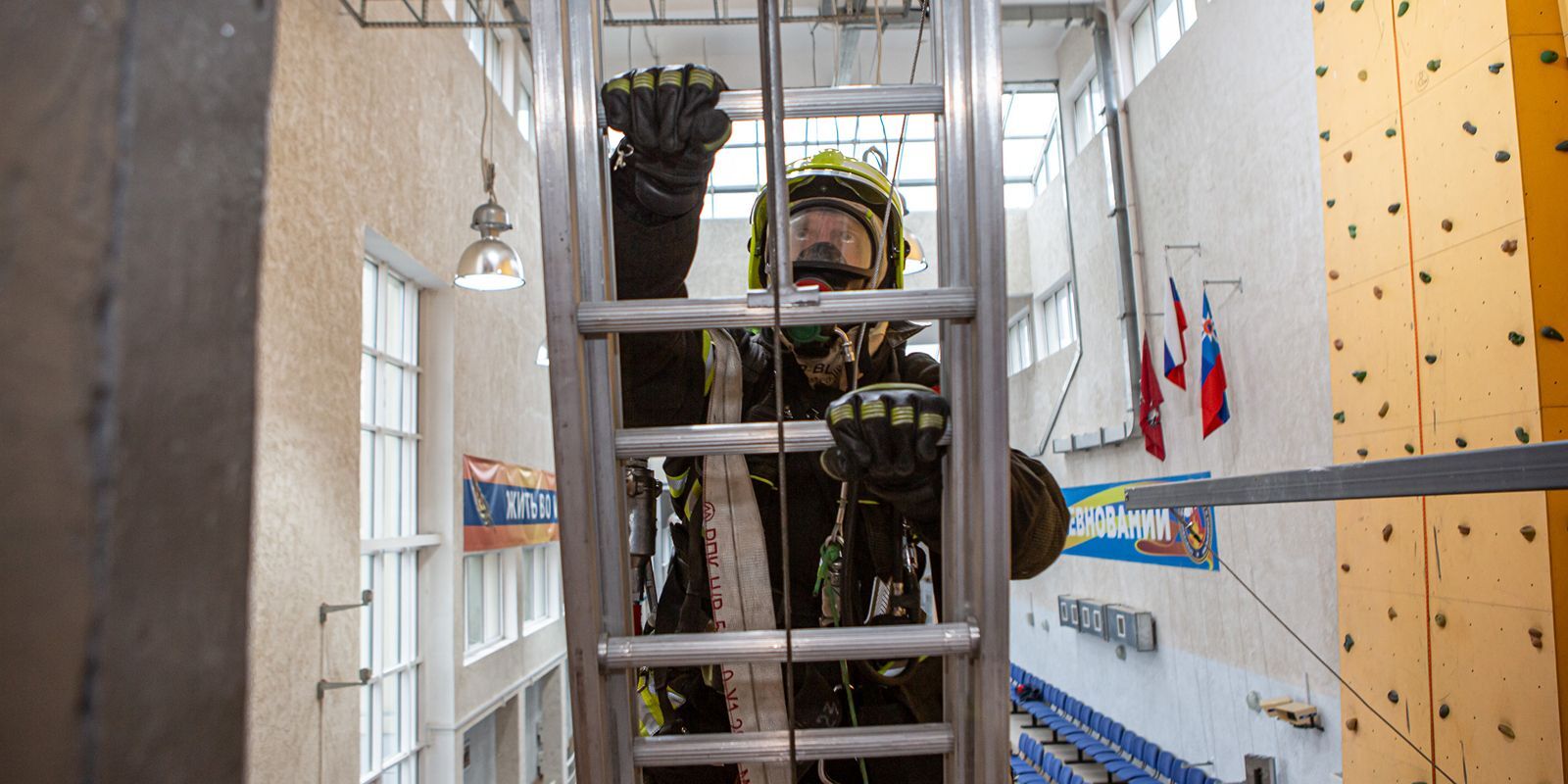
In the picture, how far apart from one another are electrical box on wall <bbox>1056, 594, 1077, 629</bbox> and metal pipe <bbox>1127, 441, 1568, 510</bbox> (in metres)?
10.7

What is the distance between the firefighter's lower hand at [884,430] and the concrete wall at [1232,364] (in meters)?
6.02

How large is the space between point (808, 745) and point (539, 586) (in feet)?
41.6

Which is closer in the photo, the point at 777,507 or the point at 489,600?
the point at 777,507

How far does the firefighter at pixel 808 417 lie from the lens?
66.1 inches

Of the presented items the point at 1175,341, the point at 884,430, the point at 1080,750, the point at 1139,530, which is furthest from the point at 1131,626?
the point at 884,430

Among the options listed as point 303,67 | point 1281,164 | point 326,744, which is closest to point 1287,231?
point 1281,164

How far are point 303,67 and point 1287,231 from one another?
22.6 feet

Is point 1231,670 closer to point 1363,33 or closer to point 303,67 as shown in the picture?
point 1363,33

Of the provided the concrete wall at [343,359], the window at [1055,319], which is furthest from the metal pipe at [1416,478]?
the window at [1055,319]

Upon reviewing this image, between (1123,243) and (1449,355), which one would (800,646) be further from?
(1123,243)

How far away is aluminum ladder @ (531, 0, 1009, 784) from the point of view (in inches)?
64.7

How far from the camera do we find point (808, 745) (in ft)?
5.64

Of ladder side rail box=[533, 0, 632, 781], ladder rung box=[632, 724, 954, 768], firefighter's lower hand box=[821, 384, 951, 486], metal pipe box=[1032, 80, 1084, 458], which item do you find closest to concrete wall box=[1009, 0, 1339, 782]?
metal pipe box=[1032, 80, 1084, 458]

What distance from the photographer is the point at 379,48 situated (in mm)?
8039
